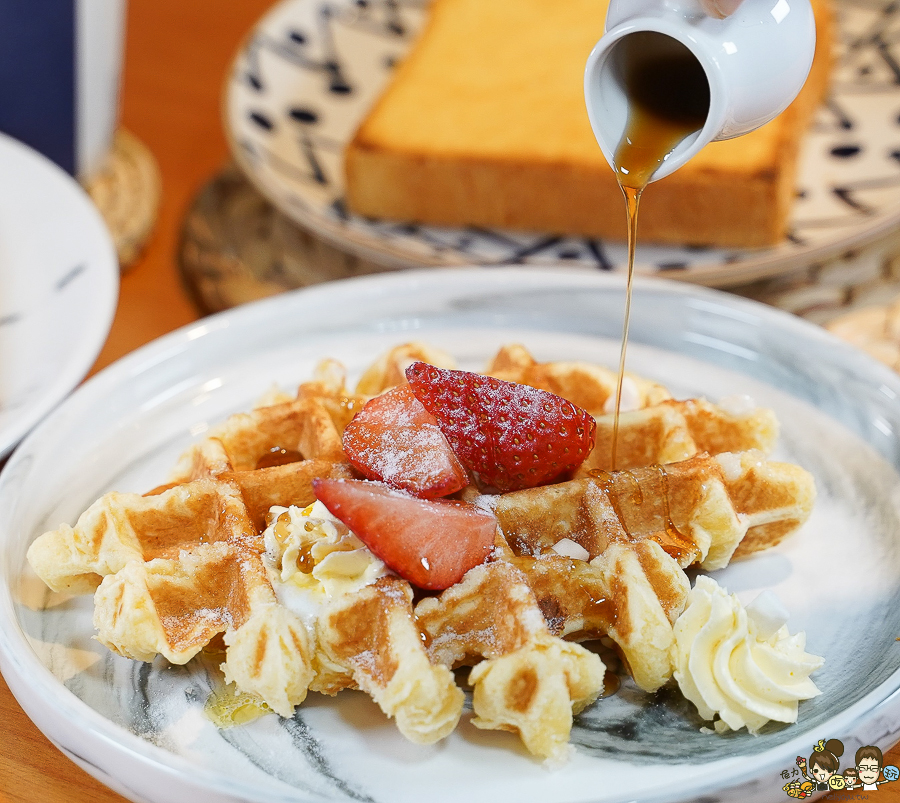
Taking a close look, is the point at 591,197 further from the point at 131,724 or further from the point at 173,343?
the point at 131,724

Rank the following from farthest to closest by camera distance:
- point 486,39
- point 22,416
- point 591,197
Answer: point 486,39
point 591,197
point 22,416

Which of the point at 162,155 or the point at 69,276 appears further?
the point at 162,155

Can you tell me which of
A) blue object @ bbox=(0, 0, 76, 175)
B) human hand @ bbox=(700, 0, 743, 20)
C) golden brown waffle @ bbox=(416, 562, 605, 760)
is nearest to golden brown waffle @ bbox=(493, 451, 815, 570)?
golden brown waffle @ bbox=(416, 562, 605, 760)

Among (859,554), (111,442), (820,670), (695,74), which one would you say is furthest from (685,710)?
(111,442)

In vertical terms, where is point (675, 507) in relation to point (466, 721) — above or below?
above

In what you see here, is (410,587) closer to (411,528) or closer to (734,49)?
(411,528)

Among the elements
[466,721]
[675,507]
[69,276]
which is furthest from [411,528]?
[69,276]

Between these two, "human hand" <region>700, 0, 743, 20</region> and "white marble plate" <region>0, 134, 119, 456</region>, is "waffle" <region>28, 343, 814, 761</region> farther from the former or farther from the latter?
"human hand" <region>700, 0, 743, 20</region>
